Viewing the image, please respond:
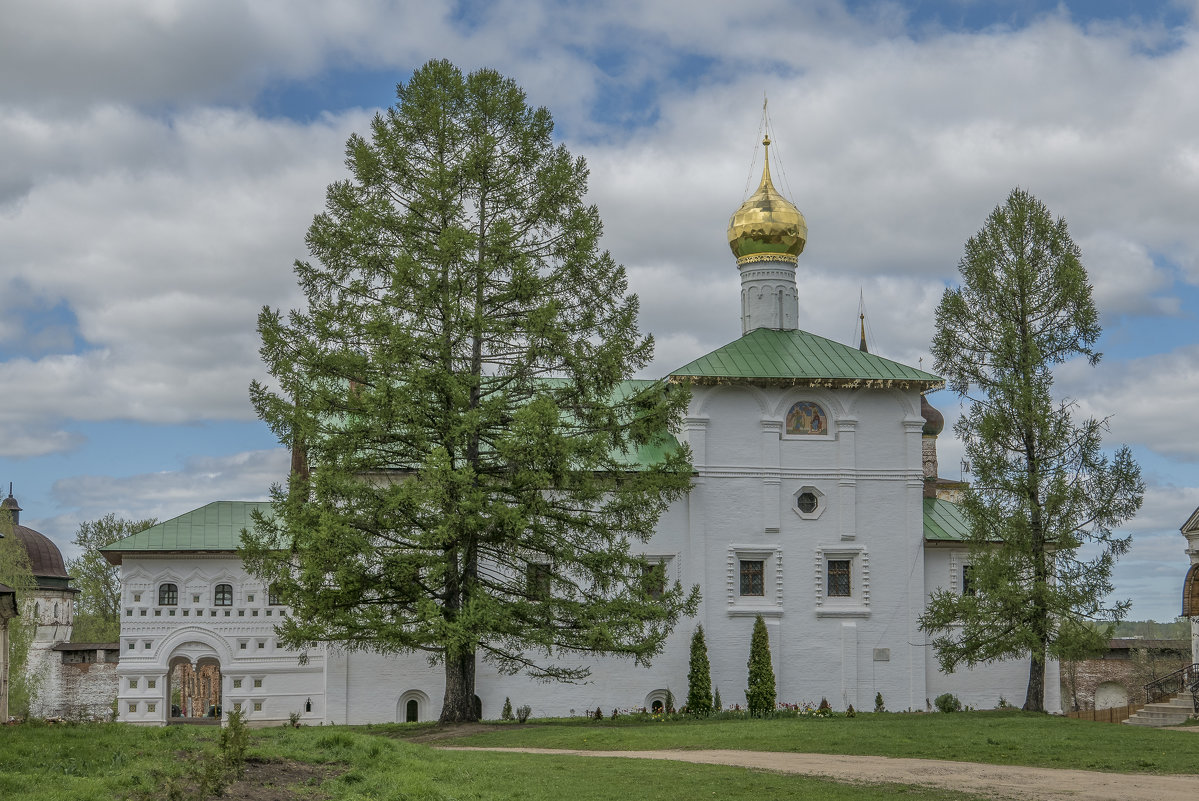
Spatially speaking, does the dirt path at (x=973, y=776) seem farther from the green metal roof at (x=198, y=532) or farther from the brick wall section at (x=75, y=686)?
the brick wall section at (x=75, y=686)

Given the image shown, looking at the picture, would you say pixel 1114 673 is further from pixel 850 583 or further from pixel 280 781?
pixel 280 781

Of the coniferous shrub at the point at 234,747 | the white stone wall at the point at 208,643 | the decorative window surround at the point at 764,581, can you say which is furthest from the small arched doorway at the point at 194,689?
the coniferous shrub at the point at 234,747

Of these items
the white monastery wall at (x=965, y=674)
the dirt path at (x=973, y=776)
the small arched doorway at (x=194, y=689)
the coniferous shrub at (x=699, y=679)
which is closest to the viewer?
the dirt path at (x=973, y=776)

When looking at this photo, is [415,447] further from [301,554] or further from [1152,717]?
[1152,717]

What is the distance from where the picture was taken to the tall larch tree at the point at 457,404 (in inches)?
735

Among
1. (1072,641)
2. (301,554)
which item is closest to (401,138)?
(301,554)

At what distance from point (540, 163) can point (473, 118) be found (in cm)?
138

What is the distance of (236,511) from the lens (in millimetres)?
27234

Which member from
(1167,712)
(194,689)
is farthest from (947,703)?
(194,689)

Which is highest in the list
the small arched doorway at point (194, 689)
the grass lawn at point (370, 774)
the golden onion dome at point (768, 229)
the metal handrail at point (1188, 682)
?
the golden onion dome at point (768, 229)

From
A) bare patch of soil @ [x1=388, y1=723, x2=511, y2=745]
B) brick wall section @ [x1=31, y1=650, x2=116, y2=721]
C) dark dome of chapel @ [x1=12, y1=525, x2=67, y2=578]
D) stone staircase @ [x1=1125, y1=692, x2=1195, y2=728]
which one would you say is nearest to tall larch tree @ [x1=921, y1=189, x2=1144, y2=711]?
stone staircase @ [x1=1125, y1=692, x2=1195, y2=728]

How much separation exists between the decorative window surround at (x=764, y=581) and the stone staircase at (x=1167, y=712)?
732 cm

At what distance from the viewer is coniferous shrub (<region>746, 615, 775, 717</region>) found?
24609mm

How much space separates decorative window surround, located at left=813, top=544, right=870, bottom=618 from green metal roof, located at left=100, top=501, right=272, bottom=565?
483 inches
